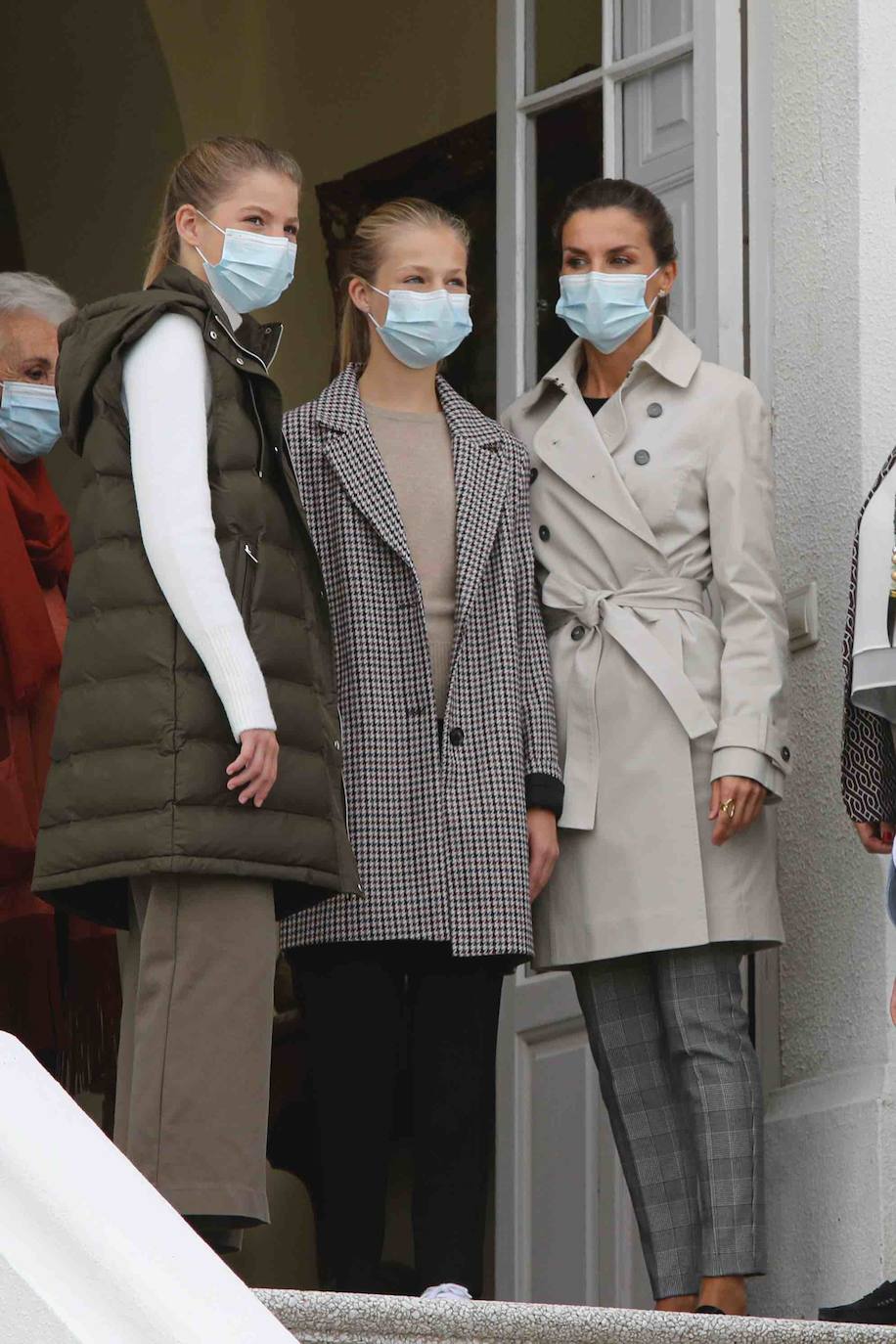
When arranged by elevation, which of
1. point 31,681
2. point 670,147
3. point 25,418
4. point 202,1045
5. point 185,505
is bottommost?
point 202,1045

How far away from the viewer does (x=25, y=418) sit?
4.35 meters

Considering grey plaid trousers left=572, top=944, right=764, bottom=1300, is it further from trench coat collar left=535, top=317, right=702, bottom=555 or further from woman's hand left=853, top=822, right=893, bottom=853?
trench coat collar left=535, top=317, right=702, bottom=555

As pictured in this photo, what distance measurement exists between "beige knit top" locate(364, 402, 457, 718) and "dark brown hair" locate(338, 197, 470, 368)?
136 millimetres

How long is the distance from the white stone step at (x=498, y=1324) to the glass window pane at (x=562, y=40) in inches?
114

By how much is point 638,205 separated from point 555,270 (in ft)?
2.90

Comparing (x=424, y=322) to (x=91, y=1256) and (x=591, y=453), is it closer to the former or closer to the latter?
(x=591, y=453)

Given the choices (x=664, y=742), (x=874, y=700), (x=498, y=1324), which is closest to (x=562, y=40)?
(x=664, y=742)

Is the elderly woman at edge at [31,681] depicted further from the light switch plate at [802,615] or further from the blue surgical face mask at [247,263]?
the light switch plate at [802,615]

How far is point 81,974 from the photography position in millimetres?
4648

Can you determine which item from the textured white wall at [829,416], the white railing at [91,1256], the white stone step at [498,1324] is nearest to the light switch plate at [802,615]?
the textured white wall at [829,416]

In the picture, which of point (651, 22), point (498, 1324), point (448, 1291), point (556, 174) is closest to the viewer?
point (498, 1324)

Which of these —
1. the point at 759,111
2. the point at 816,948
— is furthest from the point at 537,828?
the point at 759,111

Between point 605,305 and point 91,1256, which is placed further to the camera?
point 605,305

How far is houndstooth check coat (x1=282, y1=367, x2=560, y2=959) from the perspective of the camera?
367cm
